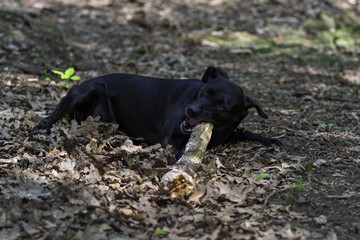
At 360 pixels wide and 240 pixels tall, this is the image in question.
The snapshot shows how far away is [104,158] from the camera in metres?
4.26

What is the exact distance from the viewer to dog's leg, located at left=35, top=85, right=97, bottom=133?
17.6ft

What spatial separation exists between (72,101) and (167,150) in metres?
1.69

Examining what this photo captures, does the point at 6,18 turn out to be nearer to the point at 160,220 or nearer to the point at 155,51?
the point at 155,51

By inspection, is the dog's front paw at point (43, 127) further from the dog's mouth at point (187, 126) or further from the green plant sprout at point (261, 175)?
the green plant sprout at point (261, 175)

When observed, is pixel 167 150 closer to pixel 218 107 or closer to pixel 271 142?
pixel 218 107

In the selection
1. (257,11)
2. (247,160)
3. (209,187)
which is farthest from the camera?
(257,11)

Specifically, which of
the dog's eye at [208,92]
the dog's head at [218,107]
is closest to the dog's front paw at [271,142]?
the dog's head at [218,107]

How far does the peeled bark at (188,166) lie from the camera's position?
3.62 metres

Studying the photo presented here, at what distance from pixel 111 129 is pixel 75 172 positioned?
149 centimetres

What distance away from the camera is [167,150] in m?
4.61

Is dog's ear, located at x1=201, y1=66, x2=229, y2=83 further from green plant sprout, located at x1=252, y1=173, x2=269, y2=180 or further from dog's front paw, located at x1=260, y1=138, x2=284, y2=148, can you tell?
green plant sprout, located at x1=252, y1=173, x2=269, y2=180

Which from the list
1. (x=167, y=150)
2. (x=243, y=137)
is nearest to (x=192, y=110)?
(x=167, y=150)

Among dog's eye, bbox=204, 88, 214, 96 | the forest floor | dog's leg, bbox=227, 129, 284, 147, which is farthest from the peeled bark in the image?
dog's leg, bbox=227, 129, 284, 147

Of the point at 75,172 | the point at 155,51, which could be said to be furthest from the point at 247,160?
the point at 155,51
